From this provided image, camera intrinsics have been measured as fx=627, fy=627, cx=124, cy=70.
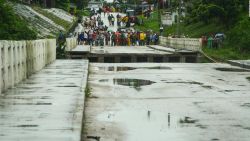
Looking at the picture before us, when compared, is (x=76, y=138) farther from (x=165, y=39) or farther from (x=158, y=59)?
(x=165, y=39)

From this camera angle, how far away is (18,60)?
1650 cm

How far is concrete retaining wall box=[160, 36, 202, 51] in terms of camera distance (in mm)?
44938

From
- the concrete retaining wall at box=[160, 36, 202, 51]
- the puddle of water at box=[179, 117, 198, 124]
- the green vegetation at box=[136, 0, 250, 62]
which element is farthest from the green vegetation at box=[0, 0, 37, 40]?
the concrete retaining wall at box=[160, 36, 202, 51]

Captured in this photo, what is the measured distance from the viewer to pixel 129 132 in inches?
413

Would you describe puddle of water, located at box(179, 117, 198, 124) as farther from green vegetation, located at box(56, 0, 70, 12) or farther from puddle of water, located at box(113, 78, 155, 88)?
green vegetation, located at box(56, 0, 70, 12)

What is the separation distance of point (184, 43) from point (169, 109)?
36401 millimetres

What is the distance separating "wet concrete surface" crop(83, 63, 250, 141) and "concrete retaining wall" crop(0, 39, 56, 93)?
195cm

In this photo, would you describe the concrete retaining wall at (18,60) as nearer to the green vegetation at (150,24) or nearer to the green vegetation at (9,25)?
the green vegetation at (9,25)

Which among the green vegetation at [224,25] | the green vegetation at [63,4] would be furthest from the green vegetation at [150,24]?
the green vegetation at [224,25]

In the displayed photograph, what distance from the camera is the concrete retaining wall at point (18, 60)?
13.9 meters

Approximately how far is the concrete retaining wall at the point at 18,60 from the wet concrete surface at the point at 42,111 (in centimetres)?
28

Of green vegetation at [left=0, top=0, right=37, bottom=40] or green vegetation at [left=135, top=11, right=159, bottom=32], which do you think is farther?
green vegetation at [left=135, top=11, right=159, bottom=32]

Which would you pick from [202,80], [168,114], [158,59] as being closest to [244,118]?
[168,114]

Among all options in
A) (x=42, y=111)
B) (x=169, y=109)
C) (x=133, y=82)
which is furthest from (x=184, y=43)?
(x=42, y=111)
